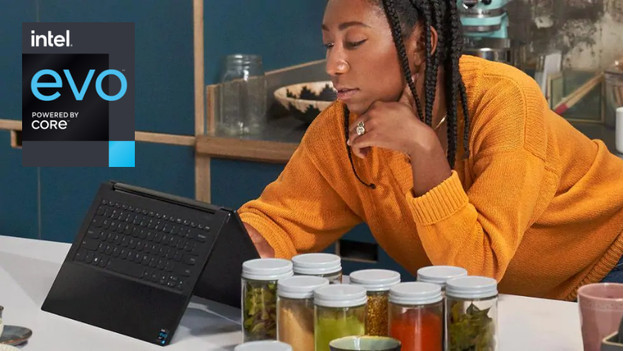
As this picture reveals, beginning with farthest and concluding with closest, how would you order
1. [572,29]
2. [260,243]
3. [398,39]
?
[572,29], [260,243], [398,39]

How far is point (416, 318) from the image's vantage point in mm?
1336

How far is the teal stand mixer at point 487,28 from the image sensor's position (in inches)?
113

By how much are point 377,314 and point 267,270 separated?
0.53 feet

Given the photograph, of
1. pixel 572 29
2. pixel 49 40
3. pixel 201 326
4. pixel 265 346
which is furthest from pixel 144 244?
pixel 49 40

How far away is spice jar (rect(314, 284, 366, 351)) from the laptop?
264 mm

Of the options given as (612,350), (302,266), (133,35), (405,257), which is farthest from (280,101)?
(612,350)

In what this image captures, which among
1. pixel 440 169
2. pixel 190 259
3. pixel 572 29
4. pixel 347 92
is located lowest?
pixel 190 259

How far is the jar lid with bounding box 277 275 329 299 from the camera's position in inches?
54.2

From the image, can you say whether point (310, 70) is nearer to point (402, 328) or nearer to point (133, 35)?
point (133, 35)

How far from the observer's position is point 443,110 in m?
1.91

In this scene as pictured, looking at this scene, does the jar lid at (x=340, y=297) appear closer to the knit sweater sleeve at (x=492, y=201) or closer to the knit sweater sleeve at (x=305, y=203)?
the knit sweater sleeve at (x=492, y=201)

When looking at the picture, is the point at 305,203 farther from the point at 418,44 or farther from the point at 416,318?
the point at 416,318

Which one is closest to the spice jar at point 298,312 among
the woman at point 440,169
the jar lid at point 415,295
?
the jar lid at point 415,295

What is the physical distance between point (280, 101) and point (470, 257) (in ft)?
5.04
